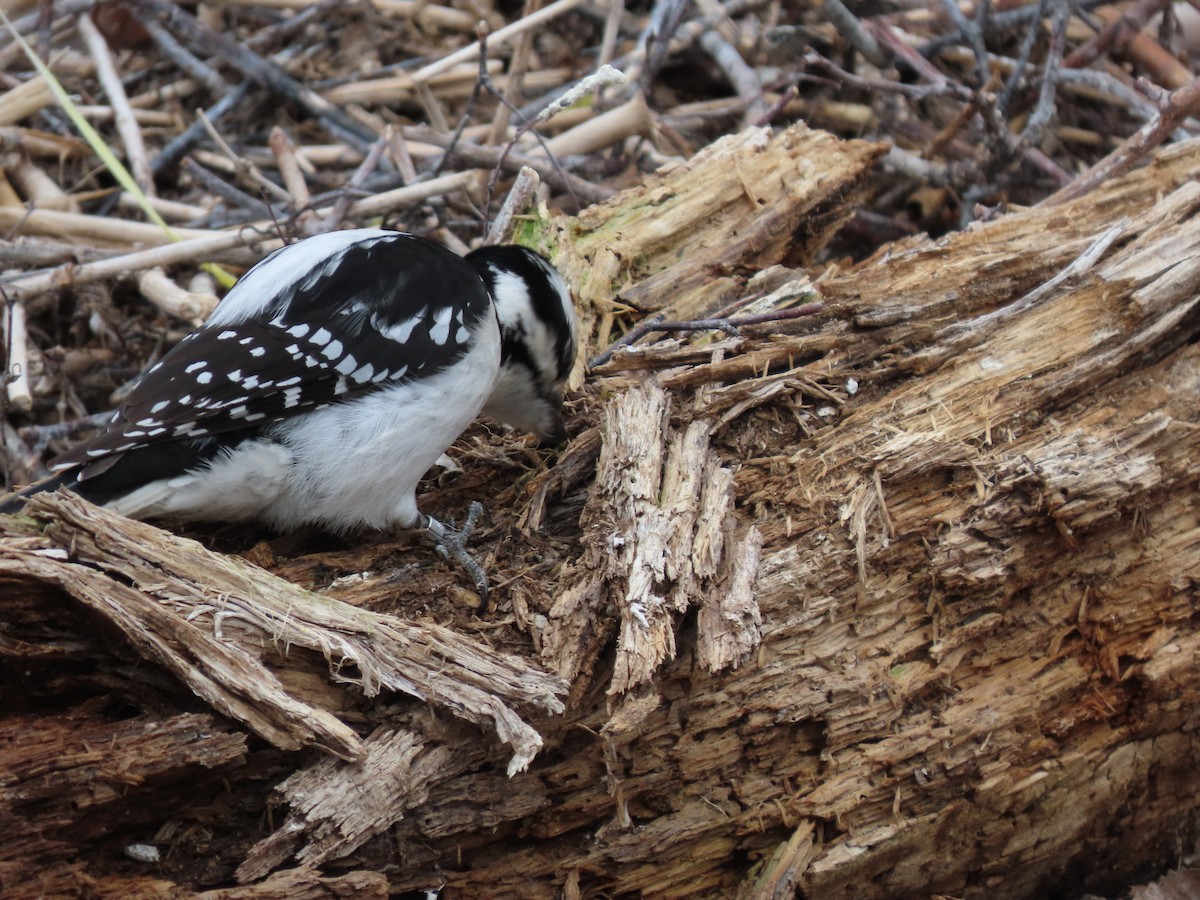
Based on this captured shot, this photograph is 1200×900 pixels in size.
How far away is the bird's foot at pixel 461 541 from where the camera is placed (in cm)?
268

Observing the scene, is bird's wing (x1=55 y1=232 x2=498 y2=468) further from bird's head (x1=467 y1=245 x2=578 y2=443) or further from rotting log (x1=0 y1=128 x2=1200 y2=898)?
rotting log (x1=0 y1=128 x2=1200 y2=898)

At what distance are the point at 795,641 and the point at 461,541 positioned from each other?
790 mm

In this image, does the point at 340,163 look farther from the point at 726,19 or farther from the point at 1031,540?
the point at 1031,540

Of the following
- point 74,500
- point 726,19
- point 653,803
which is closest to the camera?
point 74,500

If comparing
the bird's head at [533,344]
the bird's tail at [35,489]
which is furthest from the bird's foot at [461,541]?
the bird's tail at [35,489]

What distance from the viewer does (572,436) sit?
329 centimetres

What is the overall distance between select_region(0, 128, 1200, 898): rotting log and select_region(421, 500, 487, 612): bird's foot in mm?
61

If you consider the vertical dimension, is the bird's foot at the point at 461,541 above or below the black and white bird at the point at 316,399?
below

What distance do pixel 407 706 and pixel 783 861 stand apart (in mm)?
856

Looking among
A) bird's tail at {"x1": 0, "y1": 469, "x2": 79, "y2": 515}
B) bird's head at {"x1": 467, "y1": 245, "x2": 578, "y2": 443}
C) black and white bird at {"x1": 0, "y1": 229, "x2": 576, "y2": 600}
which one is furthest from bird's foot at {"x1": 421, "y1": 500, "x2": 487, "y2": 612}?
bird's tail at {"x1": 0, "y1": 469, "x2": 79, "y2": 515}

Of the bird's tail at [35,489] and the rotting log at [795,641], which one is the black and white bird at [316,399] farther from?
the rotting log at [795,641]

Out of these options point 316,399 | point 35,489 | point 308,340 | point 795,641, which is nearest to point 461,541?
point 316,399

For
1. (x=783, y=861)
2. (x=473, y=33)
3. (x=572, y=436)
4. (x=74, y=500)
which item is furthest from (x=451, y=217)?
(x=783, y=861)

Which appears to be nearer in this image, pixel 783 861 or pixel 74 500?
pixel 74 500
